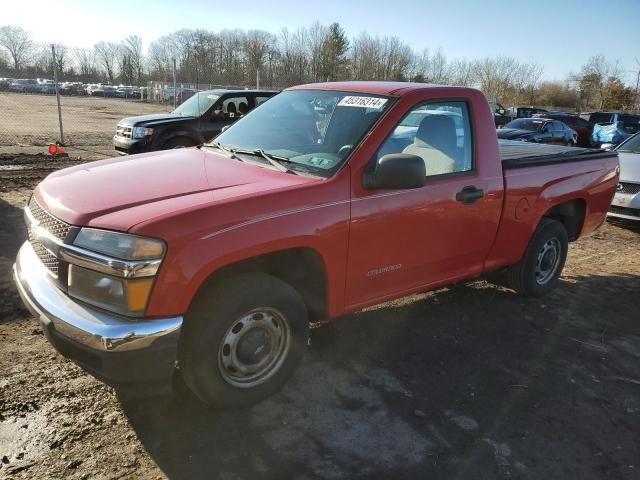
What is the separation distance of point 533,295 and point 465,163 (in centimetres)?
190

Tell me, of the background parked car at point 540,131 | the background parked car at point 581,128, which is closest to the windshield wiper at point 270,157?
the background parked car at point 540,131

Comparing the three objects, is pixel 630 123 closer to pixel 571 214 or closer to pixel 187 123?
pixel 187 123

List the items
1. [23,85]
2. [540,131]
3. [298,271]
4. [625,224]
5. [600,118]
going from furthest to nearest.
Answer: [23,85]
[600,118]
[540,131]
[625,224]
[298,271]

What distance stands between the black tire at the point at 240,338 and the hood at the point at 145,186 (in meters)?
0.53

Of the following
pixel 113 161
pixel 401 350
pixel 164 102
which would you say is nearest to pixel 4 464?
pixel 113 161

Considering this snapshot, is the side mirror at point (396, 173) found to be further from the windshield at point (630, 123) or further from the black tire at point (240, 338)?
the windshield at point (630, 123)

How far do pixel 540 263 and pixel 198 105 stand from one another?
816 cm

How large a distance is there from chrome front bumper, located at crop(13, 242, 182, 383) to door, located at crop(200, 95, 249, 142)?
Answer: 833cm

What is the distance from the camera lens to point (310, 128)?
3.79 meters

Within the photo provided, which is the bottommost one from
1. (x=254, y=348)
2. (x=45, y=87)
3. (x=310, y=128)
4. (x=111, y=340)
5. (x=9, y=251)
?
(x=9, y=251)

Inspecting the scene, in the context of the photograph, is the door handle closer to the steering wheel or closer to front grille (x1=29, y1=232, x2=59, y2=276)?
the steering wheel

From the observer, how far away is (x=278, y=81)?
190 ft

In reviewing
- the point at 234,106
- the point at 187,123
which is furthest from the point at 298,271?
the point at 234,106

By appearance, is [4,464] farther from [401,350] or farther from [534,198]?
[534,198]
